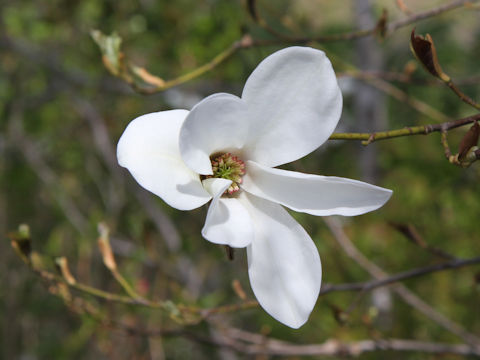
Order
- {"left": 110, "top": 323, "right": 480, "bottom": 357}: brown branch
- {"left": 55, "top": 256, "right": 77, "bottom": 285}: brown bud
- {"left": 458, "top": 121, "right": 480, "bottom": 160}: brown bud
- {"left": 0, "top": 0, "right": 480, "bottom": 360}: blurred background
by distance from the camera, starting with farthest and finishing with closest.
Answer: {"left": 0, "top": 0, "right": 480, "bottom": 360}: blurred background
{"left": 110, "top": 323, "right": 480, "bottom": 357}: brown branch
{"left": 55, "top": 256, "right": 77, "bottom": 285}: brown bud
{"left": 458, "top": 121, "right": 480, "bottom": 160}: brown bud

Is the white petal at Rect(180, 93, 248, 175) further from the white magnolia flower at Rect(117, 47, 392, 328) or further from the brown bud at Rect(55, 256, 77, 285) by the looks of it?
the brown bud at Rect(55, 256, 77, 285)

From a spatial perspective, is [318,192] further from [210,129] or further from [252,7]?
[252,7]

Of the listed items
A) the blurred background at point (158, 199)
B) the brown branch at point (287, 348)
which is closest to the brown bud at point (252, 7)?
the blurred background at point (158, 199)

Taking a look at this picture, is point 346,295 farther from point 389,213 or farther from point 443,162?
point 443,162

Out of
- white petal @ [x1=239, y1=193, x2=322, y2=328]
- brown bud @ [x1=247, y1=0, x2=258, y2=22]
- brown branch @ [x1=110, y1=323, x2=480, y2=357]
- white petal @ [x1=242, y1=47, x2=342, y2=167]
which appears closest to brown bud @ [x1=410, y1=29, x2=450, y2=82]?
white petal @ [x1=242, y1=47, x2=342, y2=167]

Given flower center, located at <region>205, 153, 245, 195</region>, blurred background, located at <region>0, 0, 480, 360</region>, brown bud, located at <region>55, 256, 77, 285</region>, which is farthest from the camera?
blurred background, located at <region>0, 0, 480, 360</region>

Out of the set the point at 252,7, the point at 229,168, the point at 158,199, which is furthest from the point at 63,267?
the point at 158,199

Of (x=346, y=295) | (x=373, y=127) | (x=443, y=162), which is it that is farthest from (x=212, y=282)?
(x=443, y=162)

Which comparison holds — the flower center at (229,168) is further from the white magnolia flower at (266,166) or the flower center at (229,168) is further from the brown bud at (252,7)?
the brown bud at (252,7)
